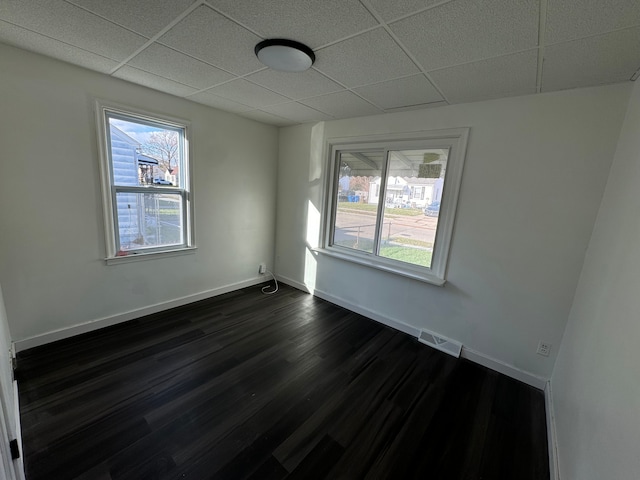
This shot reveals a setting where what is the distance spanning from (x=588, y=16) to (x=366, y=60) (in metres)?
1.08

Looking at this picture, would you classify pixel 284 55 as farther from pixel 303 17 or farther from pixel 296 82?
pixel 296 82

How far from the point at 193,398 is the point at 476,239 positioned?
2637 mm

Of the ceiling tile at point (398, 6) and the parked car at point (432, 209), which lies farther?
the parked car at point (432, 209)

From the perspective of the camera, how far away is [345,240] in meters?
3.53

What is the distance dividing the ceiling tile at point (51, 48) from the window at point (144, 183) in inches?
13.6

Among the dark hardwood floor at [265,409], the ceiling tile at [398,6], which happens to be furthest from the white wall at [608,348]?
the ceiling tile at [398,6]

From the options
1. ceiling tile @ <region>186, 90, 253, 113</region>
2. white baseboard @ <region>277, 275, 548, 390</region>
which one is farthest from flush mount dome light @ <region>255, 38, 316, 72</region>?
white baseboard @ <region>277, 275, 548, 390</region>

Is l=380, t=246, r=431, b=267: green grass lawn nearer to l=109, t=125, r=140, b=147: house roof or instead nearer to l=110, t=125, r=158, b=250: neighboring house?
l=110, t=125, r=158, b=250: neighboring house

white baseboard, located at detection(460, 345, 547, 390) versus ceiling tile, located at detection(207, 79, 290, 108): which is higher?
ceiling tile, located at detection(207, 79, 290, 108)

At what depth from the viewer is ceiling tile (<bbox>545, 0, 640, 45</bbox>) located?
Answer: 1.13 metres

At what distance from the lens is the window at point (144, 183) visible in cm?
247

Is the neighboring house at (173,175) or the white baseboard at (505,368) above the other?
the neighboring house at (173,175)

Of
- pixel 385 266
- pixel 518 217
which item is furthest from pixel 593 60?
pixel 385 266

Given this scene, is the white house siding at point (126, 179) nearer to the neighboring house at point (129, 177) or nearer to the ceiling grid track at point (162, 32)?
the neighboring house at point (129, 177)
